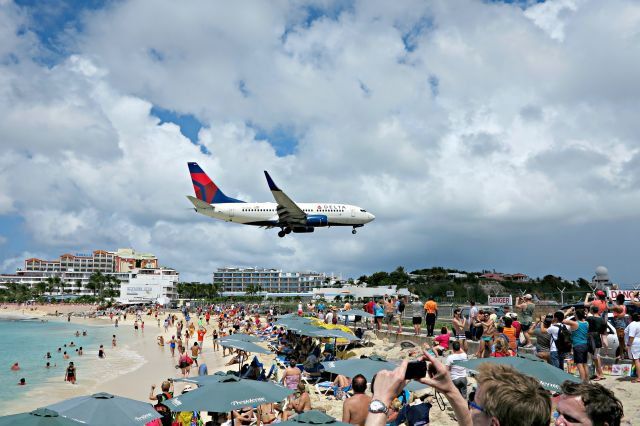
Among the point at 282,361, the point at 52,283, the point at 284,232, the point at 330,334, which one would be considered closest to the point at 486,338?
the point at 330,334

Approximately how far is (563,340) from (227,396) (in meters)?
6.22

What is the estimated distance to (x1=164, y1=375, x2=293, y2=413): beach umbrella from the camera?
704cm

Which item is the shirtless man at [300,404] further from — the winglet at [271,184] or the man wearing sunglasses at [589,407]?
the winglet at [271,184]

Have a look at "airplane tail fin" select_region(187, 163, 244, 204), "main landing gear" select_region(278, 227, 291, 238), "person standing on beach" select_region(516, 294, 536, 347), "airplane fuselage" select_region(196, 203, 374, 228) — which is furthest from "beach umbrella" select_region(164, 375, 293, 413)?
"airplane tail fin" select_region(187, 163, 244, 204)

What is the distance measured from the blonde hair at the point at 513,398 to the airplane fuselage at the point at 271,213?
34.9 metres

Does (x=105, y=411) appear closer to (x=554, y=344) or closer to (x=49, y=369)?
(x=554, y=344)

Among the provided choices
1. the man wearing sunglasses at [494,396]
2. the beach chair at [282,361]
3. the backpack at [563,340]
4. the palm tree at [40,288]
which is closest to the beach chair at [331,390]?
the backpack at [563,340]

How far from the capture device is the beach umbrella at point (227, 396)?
23.1 ft

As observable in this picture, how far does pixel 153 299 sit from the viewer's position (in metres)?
120

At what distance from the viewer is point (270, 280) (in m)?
164

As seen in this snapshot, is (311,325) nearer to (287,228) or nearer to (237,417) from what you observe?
(237,417)

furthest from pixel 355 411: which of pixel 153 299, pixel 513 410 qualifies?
pixel 153 299

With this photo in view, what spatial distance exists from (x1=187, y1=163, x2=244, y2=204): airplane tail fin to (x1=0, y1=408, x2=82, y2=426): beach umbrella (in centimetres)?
3512

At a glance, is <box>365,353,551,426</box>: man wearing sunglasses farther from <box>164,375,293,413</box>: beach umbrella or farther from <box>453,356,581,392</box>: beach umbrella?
<box>164,375,293,413</box>: beach umbrella
